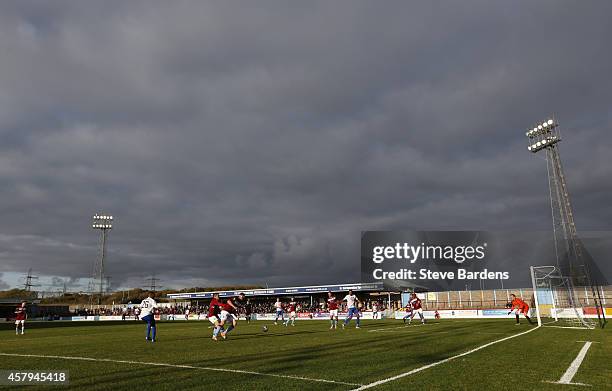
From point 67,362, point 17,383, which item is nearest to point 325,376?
point 17,383

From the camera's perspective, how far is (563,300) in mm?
39531

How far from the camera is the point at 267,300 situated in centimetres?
10406

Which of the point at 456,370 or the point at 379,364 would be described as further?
the point at 379,364


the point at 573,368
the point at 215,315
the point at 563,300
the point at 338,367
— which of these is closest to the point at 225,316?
the point at 215,315

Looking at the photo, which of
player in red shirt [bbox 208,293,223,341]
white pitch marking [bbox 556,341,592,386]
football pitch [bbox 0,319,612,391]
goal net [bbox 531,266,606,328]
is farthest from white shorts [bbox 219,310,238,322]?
goal net [bbox 531,266,606,328]

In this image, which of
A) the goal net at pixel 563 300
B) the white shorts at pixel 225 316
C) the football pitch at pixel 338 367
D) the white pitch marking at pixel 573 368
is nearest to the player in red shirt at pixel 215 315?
the white shorts at pixel 225 316

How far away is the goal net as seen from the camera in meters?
29.2

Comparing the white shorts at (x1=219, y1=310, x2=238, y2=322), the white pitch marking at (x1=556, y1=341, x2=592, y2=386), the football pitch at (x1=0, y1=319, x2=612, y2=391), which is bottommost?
the white pitch marking at (x1=556, y1=341, x2=592, y2=386)

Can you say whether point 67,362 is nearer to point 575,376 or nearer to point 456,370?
point 456,370

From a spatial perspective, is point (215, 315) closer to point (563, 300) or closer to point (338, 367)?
point (338, 367)

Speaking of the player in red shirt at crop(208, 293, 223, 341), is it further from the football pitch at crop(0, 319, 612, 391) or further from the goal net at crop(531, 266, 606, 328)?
the goal net at crop(531, 266, 606, 328)

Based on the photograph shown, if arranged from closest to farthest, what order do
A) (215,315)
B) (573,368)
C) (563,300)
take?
(573,368) → (215,315) → (563,300)

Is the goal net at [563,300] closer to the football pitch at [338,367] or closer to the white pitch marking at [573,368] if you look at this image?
the white pitch marking at [573,368]

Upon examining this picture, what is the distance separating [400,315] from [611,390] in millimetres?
44208
